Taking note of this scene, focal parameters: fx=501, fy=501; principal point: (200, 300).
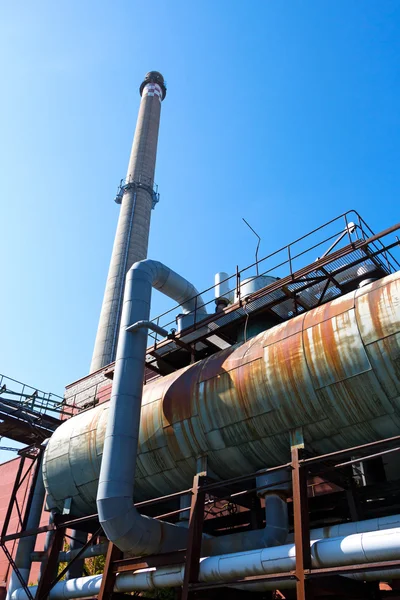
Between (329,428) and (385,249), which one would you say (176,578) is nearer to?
(329,428)

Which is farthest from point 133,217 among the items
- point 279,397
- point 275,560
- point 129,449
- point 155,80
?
point 275,560

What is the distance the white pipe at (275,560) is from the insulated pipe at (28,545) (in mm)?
4548

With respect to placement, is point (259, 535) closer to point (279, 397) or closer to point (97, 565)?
point (279, 397)

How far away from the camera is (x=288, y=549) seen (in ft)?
30.7

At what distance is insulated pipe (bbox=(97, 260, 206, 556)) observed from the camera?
11.7 meters

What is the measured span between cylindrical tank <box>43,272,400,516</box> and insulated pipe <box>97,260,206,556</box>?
3.82 feet

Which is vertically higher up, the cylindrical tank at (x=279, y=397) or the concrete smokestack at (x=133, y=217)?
the concrete smokestack at (x=133, y=217)

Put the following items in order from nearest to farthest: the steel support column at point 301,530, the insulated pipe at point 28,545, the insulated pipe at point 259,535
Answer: the steel support column at point 301,530, the insulated pipe at point 259,535, the insulated pipe at point 28,545

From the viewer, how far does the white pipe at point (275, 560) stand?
8.13 metres

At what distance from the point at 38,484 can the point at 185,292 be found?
9.29 m

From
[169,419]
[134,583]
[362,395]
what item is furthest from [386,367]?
[134,583]

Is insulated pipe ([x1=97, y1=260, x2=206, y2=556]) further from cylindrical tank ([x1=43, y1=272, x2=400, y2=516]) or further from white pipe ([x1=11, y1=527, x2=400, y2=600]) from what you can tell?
cylindrical tank ([x1=43, y1=272, x2=400, y2=516])

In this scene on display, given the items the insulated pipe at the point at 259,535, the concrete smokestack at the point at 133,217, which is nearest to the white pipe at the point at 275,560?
the insulated pipe at the point at 259,535

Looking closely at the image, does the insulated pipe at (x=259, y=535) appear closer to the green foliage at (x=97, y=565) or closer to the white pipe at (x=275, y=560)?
the white pipe at (x=275, y=560)
